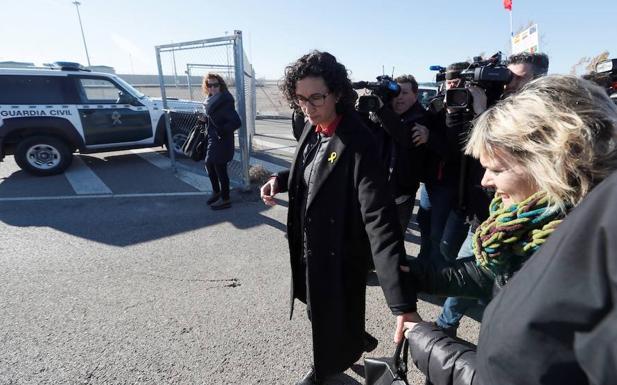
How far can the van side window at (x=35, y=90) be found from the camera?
21.4 feet

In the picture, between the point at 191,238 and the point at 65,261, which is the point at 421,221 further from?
the point at 65,261

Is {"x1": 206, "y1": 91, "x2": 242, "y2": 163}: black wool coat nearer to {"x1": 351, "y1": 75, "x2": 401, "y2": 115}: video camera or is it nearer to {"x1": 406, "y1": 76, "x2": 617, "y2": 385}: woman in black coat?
{"x1": 351, "y1": 75, "x2": 401, "y2": 115}: video camera

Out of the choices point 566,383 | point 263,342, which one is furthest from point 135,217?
point 566,383

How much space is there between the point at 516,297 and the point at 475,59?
8.31ft

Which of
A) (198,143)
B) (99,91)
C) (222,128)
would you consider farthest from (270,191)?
(99,91)

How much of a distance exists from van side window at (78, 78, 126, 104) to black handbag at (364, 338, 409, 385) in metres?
7.85

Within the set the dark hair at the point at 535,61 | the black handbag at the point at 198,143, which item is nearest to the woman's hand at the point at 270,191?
the dark hair at the point at 535,61

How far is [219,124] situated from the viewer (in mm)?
4797

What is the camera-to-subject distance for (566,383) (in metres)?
0.58

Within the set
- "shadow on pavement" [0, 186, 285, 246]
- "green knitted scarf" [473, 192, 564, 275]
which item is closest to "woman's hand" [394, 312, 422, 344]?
"green knitted scarf" [473, 192, 564, 275]

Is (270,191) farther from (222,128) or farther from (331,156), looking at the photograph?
(222,128)

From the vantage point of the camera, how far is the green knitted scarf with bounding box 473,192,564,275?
109 cm

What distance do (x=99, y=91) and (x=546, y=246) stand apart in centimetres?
888

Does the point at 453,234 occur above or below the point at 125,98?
below
